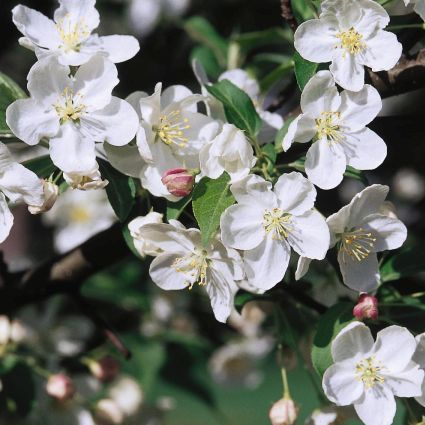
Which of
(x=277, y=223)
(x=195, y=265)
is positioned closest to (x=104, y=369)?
(x=195, y=265)

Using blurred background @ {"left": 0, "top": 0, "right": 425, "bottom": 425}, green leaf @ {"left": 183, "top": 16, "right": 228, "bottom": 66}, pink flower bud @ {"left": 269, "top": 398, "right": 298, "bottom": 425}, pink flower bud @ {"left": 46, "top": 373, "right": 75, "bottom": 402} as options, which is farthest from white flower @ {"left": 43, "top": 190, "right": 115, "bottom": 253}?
pink flower bud @ {"left": 269, "top": 398, "right": 298, "bottom": 425}

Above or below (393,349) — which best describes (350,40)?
above

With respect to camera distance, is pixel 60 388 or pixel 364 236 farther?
pixel 60 388

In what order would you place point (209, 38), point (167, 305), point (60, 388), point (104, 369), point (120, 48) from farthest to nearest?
point (167, 305)
point (209, 38)
point (104, 369)
point (60, 388)
point (120, 48)

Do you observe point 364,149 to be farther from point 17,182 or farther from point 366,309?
point 17,182

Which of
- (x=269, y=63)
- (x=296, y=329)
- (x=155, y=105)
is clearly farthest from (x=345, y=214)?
(x=269, y=63)

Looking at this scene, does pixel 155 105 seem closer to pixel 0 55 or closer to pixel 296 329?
pixel 296 329

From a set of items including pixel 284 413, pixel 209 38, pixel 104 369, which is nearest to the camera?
pixel 284 413
